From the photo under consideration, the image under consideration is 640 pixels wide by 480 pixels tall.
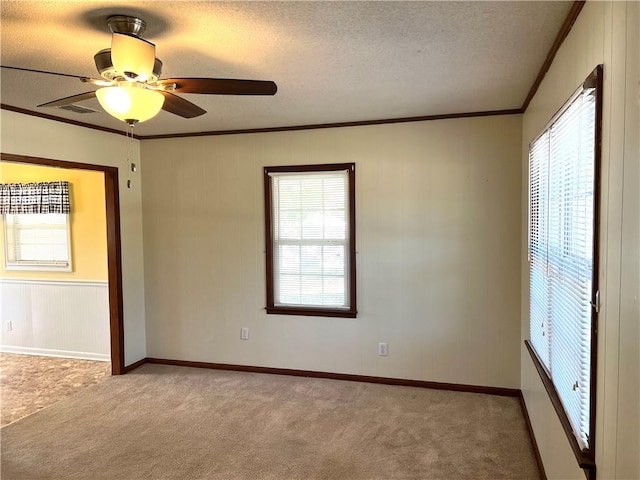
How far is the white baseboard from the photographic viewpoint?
5.05 meters

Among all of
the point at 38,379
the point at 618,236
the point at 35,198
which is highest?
the point at 35,198

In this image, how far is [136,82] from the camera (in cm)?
197

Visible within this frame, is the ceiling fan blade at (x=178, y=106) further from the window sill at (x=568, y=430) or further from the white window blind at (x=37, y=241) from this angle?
the white window blind at (x=37, y=241)

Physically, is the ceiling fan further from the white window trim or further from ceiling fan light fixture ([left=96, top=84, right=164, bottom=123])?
the white window trim

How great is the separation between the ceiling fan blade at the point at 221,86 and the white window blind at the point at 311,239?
2.17m

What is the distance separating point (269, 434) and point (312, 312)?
129cm

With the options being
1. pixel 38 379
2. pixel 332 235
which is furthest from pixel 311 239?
pixel 38 379

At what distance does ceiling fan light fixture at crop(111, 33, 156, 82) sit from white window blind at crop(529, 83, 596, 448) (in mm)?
1673

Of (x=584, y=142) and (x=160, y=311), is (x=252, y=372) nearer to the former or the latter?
(x=160, y=311)

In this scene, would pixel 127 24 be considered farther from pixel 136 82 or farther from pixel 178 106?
pixel 178 106

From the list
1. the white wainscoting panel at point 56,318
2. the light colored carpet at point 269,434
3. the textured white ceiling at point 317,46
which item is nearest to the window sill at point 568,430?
the light colored carpet at point 269,434

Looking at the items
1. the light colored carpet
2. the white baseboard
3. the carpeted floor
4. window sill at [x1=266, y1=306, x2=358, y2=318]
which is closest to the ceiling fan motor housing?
the light colored carpet

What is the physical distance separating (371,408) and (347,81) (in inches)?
96.1

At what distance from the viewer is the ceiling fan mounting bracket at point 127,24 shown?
192cm
